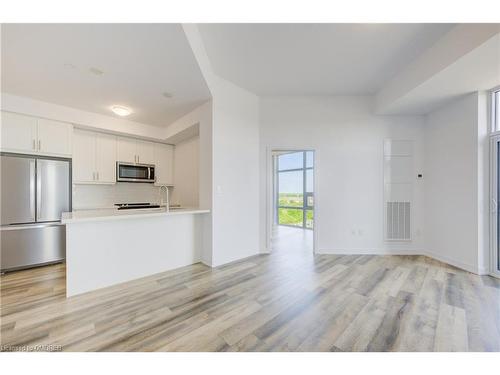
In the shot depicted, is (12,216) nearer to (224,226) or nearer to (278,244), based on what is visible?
(224,226)

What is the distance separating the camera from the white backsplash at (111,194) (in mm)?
3926

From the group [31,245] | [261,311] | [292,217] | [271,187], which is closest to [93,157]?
[31,245]

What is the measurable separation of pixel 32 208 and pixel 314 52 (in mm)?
4682

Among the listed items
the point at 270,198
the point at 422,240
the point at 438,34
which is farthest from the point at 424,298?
the point at 438,34

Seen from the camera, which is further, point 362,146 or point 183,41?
point 362,146

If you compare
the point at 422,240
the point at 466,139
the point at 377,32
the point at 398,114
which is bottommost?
the point at 422,240

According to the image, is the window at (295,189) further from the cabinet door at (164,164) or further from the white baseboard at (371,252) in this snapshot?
the cabinet door at (164,164)

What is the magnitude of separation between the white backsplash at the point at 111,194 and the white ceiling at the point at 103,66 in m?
1.56

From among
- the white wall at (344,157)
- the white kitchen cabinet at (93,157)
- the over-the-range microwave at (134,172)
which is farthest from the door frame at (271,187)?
the white kitchen cabinet at (93,157)

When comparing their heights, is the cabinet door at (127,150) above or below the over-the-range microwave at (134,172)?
above

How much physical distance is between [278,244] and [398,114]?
3.51 metres

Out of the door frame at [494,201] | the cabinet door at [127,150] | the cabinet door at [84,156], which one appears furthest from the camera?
the cabinet door at [127,150]

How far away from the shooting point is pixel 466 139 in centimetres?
312

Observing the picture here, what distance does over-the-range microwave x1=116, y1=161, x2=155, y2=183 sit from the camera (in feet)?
13.4
